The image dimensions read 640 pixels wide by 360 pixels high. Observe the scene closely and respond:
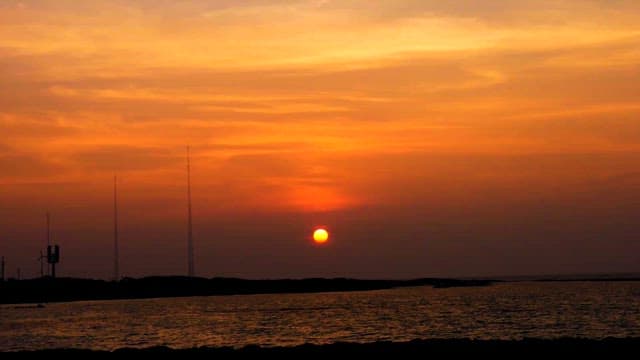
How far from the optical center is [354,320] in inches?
3516

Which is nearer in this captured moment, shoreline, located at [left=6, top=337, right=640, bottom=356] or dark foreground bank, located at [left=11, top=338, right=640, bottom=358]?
dark foreground bank, located at [left=11, top=338, right=640, bottom=358]

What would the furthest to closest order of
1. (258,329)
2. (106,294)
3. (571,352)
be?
1. (106,294)
2. (258,329)
3. (571,352)

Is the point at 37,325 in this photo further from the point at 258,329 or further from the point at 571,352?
the point at 571,352

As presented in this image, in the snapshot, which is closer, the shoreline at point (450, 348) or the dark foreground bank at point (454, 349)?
the dark foreground bank at point (454, 349)

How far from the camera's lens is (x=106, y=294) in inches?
7766

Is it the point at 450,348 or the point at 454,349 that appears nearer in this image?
the point at 454,349

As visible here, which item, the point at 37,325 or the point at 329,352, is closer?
the point at 329,352

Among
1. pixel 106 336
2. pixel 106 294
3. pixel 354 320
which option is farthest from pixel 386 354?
pixel 106 294

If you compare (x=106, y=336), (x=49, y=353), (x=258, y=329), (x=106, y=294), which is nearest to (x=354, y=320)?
(x=258, y=329)

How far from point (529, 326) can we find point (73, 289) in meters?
139

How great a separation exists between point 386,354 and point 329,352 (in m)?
2.66

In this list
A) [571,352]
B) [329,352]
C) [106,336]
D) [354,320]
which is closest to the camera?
[571,352]

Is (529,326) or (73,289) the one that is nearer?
(529,326)

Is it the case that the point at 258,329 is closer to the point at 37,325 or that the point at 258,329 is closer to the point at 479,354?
the point at 37,325
